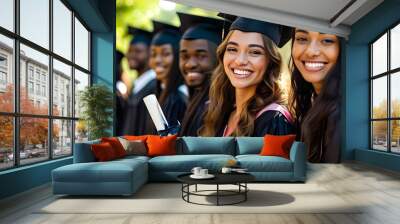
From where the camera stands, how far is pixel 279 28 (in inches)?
347

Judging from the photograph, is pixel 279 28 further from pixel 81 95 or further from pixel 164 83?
pixel 81 95

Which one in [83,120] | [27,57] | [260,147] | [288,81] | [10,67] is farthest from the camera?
[288,81]

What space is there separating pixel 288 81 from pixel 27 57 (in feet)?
18.4

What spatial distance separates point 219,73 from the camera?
29.1 feet

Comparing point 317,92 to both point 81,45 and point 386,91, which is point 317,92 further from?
point 81,45

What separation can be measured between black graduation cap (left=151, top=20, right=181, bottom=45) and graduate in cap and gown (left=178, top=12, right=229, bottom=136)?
15 centimetres

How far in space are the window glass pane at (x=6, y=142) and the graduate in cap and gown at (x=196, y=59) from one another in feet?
14.2

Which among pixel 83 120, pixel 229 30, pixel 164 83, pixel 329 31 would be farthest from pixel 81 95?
pixel 329 31

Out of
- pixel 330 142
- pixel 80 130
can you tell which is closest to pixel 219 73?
pixel 330 142

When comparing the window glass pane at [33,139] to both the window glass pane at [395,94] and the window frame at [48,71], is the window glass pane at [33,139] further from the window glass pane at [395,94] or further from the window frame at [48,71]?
the window glass pane at [395,94]

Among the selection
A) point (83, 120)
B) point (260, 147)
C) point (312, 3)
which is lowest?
point (260, 147)

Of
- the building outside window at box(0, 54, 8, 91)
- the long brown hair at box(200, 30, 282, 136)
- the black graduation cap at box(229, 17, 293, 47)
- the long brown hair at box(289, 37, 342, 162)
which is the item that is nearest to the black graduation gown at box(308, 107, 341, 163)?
the long brown hair at box(289, 37, 342, 162)

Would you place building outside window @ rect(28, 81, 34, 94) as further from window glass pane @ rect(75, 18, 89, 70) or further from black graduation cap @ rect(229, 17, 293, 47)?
black graduation cap @ rect(229, 17, 293, 47)

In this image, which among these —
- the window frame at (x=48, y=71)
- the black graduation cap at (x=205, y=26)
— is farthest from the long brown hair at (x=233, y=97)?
the window frame at (x=48, y=71)
